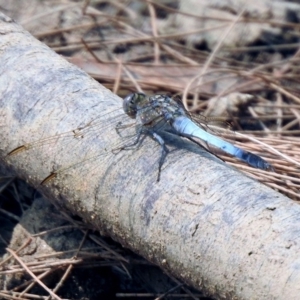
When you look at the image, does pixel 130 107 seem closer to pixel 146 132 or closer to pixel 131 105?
pixel 131 105

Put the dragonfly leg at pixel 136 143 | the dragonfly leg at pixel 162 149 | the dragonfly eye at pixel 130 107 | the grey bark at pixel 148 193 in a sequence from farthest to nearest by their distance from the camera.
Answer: the dragonfly eye at pixel 130 107, the dragonfly leg at pixel 136 143, the dragonfly leg at pixel 162 149, the grey bark at pixel 148 193

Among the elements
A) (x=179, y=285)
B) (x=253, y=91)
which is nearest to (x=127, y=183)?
(x=179, y=285)

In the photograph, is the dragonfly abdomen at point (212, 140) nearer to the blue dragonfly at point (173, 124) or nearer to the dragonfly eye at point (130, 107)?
the blue dragonfly at point (173, 124)

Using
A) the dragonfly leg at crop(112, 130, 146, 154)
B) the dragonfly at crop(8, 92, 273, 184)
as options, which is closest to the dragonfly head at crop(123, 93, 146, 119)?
the dragonfly at crop(8, 92, 273, 184)

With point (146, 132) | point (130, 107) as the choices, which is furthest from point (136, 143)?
point (130, 107)

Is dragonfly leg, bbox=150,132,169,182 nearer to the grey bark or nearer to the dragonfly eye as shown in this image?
the grey bark

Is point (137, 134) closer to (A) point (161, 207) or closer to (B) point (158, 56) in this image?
(A) point (161, 207)

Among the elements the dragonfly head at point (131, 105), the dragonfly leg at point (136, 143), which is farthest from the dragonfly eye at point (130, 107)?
the dragonfly leg at point (136, 143)
